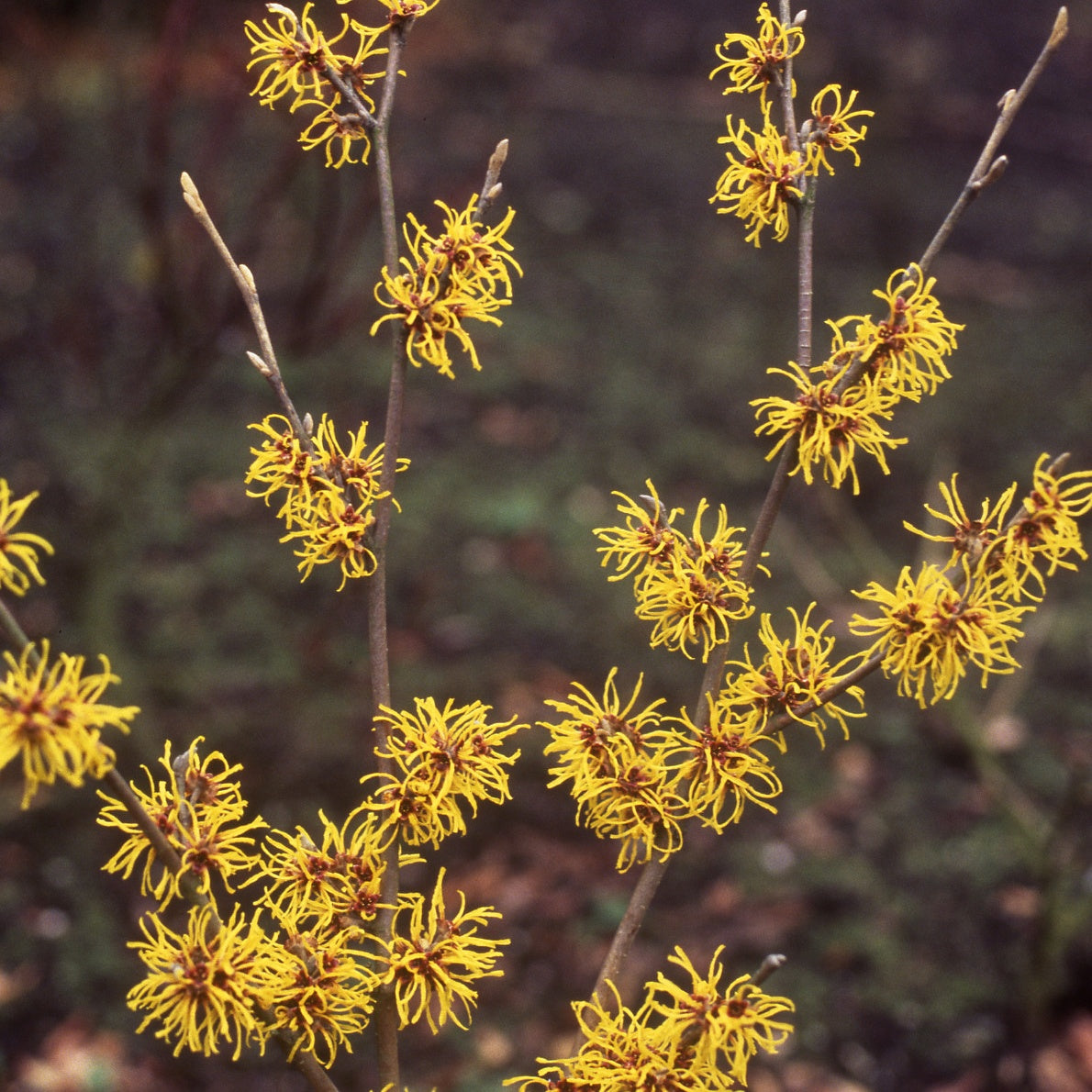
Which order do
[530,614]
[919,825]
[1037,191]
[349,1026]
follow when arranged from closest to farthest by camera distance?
1. [349,1026]
2. [919,825]
3. [530,614]
4. [1037,191]

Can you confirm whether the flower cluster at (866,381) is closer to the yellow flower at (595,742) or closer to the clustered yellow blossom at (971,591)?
the clustered yellow blossom at (971,591)

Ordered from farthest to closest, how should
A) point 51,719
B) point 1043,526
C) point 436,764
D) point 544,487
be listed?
1. point 544,487
2. point 436,764
3. point 1043,526
4. point 51,719

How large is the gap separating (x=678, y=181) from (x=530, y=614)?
355 centimetres

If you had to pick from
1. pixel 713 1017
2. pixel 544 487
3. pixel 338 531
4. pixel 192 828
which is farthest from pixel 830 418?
pixel 544 487

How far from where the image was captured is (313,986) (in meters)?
1.16

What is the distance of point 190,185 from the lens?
3.73ft

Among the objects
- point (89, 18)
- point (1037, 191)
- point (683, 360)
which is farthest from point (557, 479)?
point (89, 18)

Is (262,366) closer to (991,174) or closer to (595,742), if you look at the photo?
(595,742)

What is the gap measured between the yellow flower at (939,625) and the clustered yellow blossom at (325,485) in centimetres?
50

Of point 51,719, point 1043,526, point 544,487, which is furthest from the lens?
point 544,487

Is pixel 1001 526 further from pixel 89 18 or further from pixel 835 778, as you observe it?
pixel 89 18

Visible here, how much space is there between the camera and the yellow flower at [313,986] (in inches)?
45.9

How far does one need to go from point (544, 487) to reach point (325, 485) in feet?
10.5

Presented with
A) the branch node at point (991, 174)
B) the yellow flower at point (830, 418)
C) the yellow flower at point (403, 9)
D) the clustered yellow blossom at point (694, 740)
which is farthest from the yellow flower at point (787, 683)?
the yellow flower at point (403, 9)
